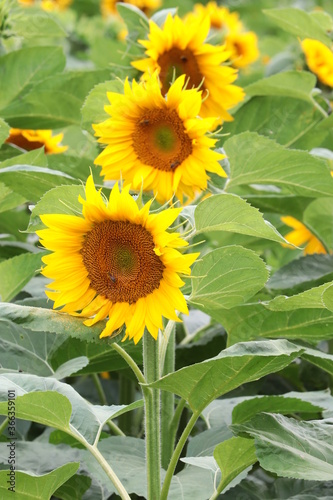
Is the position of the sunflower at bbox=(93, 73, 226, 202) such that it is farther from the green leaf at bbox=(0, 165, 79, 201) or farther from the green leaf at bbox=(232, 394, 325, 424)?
the green leaf at bbox=(232, 394, 325, 424)

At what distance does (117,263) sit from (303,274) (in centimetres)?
53

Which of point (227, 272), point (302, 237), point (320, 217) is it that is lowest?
point (302, 237)

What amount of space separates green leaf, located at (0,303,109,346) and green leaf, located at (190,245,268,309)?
0.13m

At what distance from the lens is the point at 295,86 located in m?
1.59

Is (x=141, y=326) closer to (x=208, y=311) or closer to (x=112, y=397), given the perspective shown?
(x=208, y=311)

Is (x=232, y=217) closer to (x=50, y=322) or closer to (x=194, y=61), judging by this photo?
(x=50, y=322)

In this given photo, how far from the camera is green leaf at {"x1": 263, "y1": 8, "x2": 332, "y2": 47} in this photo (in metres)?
1.64

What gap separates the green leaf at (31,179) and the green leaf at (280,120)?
46 cm

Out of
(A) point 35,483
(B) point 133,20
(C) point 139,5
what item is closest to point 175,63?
(B) point 133,20

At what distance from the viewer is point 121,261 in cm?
103

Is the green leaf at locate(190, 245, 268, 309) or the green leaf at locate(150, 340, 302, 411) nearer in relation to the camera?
the green leaf at locate(150, 340, 302, 411)

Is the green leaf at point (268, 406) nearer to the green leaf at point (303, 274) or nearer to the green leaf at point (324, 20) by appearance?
the green leaf at point (303, 274)

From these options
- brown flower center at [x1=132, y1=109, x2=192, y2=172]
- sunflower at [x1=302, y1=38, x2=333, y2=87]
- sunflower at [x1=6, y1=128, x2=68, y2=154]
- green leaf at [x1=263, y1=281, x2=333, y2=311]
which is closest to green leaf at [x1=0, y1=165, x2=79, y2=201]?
brown flower center at [x1=132, y1=109, x2=192, y2=172]

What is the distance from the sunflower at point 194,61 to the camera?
144 centimetres
